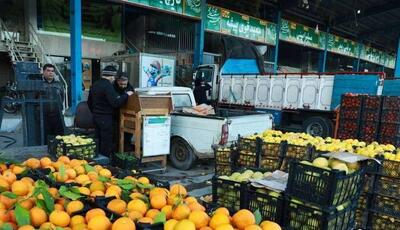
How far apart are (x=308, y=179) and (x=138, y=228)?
1.64 m

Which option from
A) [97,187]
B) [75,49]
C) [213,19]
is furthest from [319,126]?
[97,187]

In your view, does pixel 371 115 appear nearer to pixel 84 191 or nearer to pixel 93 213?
pixel 84 191

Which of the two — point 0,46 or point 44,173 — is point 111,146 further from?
point 0,46

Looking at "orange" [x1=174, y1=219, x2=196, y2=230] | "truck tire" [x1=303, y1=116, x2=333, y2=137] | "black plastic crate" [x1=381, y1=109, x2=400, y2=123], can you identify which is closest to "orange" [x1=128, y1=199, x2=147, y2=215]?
"orange" [x1=174, y1=219, x2=196, y2=230]

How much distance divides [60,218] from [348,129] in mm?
9083

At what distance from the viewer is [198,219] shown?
186 centimetres

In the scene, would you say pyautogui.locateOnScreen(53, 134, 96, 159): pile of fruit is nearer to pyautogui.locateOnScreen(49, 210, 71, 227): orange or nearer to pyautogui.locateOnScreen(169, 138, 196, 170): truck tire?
pyautogui.locateOnScreen(49, 210, 71, 227): orange

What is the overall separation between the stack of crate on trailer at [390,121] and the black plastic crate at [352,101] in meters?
0.64

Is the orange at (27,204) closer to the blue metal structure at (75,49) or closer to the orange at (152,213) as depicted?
the orange at (152,213)

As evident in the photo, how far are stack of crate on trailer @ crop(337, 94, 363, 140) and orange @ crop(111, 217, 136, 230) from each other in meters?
8.70

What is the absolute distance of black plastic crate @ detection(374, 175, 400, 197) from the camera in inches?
159

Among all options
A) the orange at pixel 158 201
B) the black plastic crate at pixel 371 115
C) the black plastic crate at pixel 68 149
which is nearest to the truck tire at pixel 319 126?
the black plastic crate at pixel 371 115

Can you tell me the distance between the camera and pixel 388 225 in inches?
161

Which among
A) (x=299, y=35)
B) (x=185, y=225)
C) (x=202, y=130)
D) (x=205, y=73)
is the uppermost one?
(x=299, y=35)
